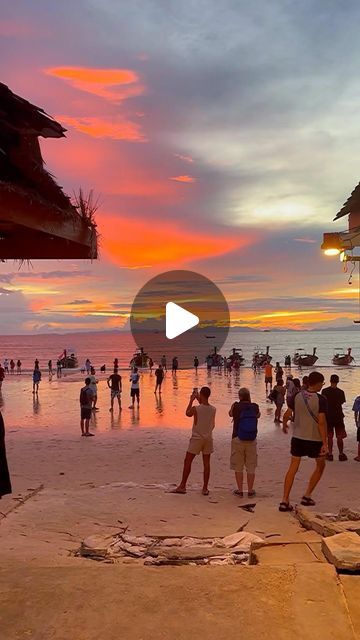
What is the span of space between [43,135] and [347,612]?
3568mm

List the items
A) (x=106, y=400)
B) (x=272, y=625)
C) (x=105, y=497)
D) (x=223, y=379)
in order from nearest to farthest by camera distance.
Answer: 1. (x=272, y=625)
2. (x=105, y=497)
3. (x=106, y=400)
4. (x=223, y=379)

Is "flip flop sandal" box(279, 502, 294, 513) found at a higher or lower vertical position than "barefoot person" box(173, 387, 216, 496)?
lower

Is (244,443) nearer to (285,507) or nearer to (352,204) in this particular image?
(285,507)

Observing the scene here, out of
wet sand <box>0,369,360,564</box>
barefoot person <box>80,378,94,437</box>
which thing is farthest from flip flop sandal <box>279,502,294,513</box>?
barefoot person <box>80,378,94,437</box>

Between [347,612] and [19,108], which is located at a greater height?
[19,108]

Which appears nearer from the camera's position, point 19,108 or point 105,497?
point 19,108

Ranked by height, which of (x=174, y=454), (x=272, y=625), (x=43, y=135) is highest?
(x=43, y=135)

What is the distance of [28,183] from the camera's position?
3.42m

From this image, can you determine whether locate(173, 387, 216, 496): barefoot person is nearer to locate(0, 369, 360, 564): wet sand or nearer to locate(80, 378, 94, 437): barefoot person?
locate(0, 369, 360, 564): wet sand

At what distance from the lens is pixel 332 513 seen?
7.46 metres

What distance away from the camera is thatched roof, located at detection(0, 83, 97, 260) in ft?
10.4

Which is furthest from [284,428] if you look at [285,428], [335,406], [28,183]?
[28,183]

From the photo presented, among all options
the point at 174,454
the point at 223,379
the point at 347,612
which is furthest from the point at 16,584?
the point at 223,379

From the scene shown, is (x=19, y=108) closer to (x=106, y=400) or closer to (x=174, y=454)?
(x=174, y=454)
